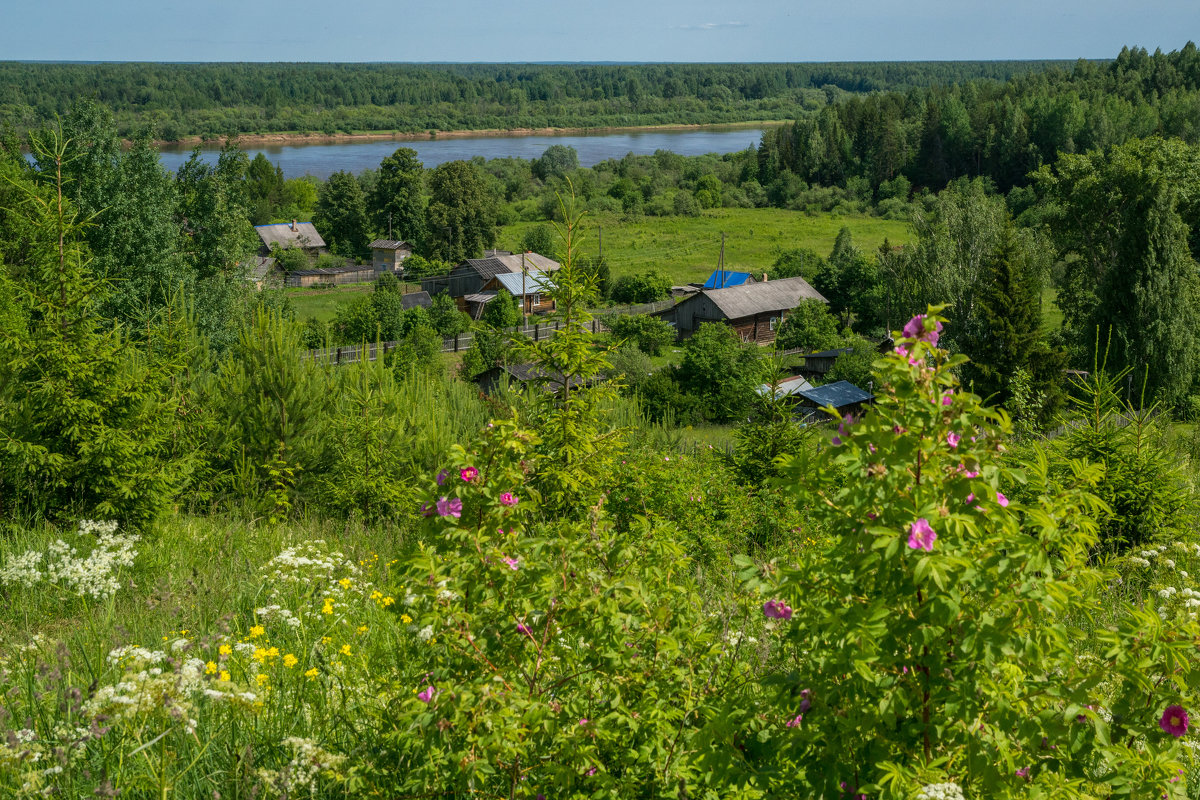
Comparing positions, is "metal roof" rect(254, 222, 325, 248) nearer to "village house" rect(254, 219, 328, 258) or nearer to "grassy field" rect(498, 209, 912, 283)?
"village house" rect(254, 219, 328, 258)

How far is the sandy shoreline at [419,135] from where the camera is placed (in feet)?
418

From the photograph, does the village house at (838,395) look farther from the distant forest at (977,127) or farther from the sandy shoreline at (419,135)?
the sandy shoreline at (419,135)

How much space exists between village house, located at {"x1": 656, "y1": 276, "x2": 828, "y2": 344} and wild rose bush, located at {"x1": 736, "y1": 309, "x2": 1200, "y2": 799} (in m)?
41.0

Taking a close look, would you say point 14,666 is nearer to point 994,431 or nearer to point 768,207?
point 994,431

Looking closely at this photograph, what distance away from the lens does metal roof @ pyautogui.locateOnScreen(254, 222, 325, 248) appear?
63.9m

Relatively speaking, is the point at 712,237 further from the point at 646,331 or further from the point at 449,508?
the point at 449,508

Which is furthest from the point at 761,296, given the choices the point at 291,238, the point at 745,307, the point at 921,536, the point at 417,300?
the point at 921,536

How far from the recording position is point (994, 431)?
1910 millimetres

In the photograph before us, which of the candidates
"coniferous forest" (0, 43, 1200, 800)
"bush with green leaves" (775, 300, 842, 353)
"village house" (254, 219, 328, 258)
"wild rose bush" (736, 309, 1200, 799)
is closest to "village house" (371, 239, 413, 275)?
"village house" (254, 219, 328, 258)

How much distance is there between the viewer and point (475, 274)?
5238 cm

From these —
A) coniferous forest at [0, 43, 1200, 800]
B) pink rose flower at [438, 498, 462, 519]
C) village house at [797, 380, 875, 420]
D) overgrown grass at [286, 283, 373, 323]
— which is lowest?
village house at [797, 380, 875, 420]

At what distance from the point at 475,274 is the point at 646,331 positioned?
14.3 metres

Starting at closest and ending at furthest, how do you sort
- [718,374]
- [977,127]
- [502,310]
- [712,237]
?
[718,374] → [502,310] → [712,237] → [977,127]

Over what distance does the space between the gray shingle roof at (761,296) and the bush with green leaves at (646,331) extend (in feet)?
9.78
